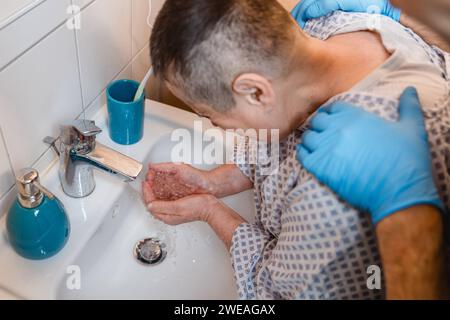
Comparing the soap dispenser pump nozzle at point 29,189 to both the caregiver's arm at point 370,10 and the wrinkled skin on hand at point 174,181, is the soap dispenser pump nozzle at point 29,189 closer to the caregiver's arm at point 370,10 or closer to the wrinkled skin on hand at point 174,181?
the wrinkled skin on hand at point 174,181

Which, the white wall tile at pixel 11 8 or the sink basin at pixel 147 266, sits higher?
the white wall tile at pixel 11 8

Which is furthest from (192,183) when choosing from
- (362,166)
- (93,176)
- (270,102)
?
(362,166)

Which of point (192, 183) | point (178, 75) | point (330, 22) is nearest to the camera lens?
point (178, 75)

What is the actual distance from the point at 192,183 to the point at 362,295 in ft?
1.33

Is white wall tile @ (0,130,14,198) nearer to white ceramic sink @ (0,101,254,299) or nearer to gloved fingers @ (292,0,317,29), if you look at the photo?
white ceramic sink @ (0,101,254,299)

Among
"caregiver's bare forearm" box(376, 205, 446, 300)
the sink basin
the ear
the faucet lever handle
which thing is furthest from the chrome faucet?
"caregiver's bare forearm" box(376, 205, 446, 300)

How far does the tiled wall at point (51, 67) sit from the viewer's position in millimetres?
601

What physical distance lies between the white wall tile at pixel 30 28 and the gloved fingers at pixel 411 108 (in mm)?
499

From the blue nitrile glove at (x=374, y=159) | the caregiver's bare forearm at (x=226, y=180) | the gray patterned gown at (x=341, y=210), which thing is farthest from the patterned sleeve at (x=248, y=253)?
the blue nitrile glove at (x=374, y=159)

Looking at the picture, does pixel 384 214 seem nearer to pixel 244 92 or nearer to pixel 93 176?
pixel 244 92

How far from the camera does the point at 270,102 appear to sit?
622 millimetres

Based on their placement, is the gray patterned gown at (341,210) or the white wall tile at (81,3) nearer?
the gray patterned gown at (341,210)

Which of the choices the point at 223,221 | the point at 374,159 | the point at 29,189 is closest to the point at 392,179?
the point at 374,159

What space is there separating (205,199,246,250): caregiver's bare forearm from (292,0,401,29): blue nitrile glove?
381 mm
